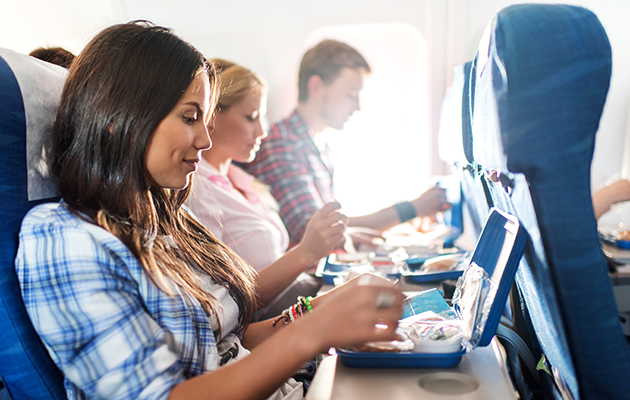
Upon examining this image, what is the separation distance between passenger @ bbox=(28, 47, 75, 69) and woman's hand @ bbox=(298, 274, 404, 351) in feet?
3.14

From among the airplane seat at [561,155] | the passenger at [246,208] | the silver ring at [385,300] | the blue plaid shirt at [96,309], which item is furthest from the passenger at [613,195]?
the blue plaid shirt at [96,309]

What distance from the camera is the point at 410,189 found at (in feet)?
9.89

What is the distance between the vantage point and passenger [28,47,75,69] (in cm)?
116

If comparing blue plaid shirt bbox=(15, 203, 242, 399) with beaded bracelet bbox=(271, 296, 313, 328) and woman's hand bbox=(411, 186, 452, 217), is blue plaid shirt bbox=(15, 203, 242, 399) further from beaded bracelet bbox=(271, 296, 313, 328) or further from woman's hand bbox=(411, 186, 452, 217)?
woman's hand bbox=(411, 186, 452, 217)

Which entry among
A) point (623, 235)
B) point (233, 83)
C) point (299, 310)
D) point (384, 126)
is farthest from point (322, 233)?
point (384, 126)

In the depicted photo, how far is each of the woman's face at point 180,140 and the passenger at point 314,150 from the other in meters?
1.22

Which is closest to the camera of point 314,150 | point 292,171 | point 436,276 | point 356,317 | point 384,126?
point 356,317

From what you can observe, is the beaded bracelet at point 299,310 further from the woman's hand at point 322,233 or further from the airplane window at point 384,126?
the airplane window at point 384,126

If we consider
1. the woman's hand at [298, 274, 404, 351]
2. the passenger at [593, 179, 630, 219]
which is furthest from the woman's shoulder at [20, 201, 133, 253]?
the passenger at [593, 179, 630, 219]

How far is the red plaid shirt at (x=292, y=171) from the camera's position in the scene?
212 cm

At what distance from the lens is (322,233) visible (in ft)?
4.56

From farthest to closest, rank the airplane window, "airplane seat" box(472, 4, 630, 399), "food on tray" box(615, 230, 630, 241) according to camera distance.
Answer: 1. the airplane window
2. "food on tray" box(615, 230, 630, 241)
3. "airplane seat" box(472, 4, 630, 399)

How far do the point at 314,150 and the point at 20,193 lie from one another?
1.72 metres

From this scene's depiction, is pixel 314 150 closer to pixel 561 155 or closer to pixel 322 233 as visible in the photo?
pixel 322 233
